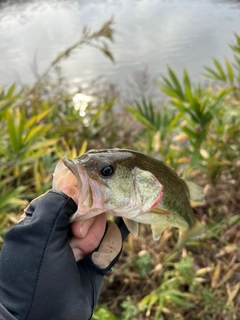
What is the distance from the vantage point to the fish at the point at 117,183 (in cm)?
112

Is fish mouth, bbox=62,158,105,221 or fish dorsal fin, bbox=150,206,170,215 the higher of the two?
fish mouth, bbox=62,158,105,221

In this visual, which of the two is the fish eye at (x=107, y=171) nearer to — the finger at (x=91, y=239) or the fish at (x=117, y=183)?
the fish at (x=117, y=183)

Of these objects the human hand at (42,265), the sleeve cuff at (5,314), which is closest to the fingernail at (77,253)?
the human hand at (42,265)

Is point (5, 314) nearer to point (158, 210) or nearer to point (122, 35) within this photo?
point (158, 210)

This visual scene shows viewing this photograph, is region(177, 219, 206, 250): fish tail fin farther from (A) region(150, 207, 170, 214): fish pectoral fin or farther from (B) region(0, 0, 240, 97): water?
(B) region(0, 0, 240, 97): water

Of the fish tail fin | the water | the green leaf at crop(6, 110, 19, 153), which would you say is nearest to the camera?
the fish tail fin

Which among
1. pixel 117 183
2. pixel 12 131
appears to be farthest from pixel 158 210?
pixel 12 131

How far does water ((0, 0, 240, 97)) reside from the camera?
24.0ft

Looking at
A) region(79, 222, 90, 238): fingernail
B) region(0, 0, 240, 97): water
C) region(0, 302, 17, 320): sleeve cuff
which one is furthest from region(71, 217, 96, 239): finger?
region(0, 0, 240, 97): water

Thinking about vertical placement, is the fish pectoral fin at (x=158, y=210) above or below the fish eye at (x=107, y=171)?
below

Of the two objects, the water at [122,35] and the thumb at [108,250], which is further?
the water at [122,35]

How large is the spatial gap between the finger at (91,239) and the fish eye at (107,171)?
227mm

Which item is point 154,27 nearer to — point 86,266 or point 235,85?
point 235,85

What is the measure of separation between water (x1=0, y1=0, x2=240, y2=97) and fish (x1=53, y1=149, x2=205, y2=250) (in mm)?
5288
